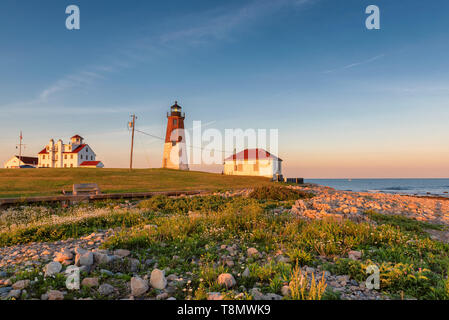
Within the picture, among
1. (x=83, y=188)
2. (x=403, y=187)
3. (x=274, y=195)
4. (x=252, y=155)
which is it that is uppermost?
(x=252, y=155)

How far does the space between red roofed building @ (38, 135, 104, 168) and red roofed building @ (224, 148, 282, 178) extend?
46.5 metres

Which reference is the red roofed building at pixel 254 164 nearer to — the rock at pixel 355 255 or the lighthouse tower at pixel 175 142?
the lighthouse tower at pixel 175 142

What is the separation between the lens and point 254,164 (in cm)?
5109

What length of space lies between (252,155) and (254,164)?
81.9 inches

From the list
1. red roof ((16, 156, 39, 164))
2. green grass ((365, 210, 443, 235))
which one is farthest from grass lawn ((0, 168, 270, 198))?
red roof ((16, 156, 39, 164))

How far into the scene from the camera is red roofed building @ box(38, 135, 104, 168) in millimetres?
79062

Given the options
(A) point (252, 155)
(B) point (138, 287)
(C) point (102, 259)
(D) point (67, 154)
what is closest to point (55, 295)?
(B) point (138, 287)

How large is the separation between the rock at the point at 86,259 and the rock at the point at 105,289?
0.98m

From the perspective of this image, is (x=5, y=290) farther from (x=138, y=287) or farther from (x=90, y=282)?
(x=138, y=287)

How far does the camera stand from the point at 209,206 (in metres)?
12.7

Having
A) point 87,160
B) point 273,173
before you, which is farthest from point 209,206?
point 87,160

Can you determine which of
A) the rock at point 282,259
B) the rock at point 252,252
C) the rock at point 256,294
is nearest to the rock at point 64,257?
the rock at point 252,252

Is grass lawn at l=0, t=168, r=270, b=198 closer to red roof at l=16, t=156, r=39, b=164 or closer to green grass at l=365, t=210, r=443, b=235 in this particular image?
green grass at l=365, t=210, r=443, b=235
